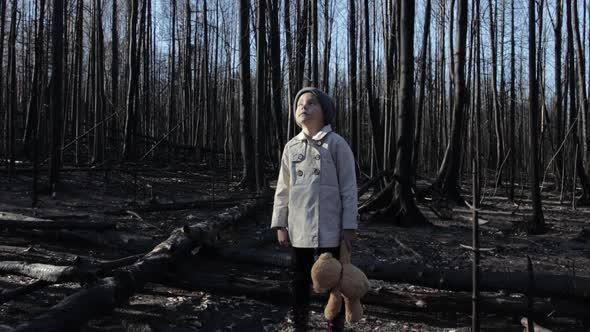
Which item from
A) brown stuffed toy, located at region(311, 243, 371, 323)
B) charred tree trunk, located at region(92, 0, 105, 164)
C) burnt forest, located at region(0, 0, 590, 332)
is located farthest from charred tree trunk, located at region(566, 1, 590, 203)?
charred tree trunk, located at region(92, 0, 105, 164)

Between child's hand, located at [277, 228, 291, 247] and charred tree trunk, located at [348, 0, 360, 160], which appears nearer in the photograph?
child's hand, located at [277, 228, 291, 247]

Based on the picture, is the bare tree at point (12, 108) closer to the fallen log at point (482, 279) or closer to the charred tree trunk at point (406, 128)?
the charred tree trunk at point (406, 128)

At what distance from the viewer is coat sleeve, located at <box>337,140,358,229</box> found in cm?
269

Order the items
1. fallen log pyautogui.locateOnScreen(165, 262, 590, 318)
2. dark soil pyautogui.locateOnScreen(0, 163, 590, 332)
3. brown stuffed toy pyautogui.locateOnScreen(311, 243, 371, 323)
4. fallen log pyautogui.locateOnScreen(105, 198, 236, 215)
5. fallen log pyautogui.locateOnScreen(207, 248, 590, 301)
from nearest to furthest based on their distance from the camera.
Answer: brown stuffed toy pyautogui.locateOnScreen(311, 243, 371, 323) < dark soil pyautogui.locateOnScreen(0, 163, 590, 332) < fallen log pyautogui.locateOnScreen(165, 262, 590, 318) < fallen log pyautogui.locateOnScreen(207, 248, 590, 301) < fallen log pyautogui.locateOnScreen(105, 198, 236, 215)

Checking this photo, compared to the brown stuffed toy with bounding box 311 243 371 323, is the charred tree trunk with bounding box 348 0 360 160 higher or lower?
higher

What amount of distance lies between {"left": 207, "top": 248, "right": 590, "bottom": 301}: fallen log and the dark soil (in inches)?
8.4

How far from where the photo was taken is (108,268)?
12.4 ft

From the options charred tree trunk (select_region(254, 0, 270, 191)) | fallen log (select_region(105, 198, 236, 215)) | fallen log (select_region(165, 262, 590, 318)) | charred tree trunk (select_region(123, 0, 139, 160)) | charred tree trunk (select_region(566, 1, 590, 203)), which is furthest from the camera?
charred tree trunk (select_region(123, 0, 139, 160))

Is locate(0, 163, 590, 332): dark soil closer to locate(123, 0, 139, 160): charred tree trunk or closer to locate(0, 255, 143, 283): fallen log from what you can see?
locate(0, 255, 143, 283): fallen log

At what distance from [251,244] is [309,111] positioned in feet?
10.3

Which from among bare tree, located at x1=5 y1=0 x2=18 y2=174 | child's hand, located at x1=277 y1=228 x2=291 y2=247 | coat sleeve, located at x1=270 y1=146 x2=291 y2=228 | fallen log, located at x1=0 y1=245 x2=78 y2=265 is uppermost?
bare tree, located at x1=5 y1=0 x2=18 y2=174

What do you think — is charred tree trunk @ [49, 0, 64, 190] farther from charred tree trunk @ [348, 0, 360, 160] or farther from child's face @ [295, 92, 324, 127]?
child's face @ [295, 92, 324, 127]

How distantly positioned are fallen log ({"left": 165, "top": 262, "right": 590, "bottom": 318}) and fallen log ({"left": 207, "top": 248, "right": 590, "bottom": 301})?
86mm

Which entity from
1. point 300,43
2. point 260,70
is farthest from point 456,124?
point 300,43
